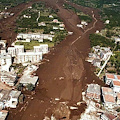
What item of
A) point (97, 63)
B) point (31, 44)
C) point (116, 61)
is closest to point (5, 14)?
point (31, 44)

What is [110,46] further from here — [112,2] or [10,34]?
[112,2]

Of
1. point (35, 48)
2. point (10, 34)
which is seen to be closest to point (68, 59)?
point (35, 48)

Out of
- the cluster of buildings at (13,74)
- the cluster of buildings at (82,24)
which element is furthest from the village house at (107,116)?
the cluster of buildings at (82,24)

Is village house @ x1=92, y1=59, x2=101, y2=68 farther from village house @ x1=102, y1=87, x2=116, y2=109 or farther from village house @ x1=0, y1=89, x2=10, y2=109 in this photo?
village house @ x1=0, y1=89, x2=10, y2=109

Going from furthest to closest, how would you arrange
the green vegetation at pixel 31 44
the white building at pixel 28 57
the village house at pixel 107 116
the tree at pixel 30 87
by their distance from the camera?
the green vegetation at pixel 31 44 < the white building at pixel 28 57 < the tree at pixel 30 87 < the village house at pixel 107 116

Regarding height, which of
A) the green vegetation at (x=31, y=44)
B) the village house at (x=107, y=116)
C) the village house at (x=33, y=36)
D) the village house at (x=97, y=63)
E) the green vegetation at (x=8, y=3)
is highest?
the green vegetation at (x=8, y=3)

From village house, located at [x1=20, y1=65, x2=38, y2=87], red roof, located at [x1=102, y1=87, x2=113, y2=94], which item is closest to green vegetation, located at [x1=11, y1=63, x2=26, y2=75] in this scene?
village house, located at [x1=20, y1=65, x2=38, y2=87]

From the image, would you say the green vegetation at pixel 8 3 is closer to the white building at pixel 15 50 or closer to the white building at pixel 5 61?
the white building at pixel 15 50

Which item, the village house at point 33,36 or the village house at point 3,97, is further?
the village house at point 33,36
